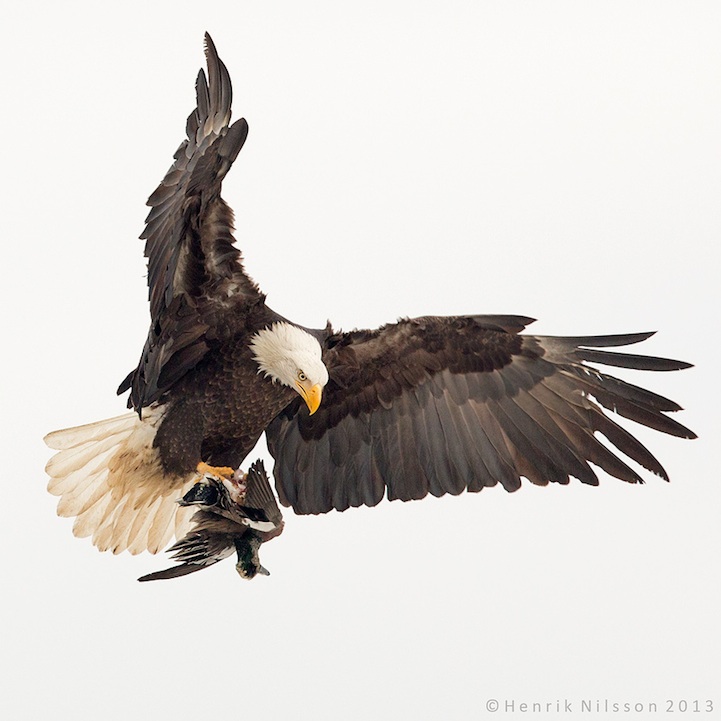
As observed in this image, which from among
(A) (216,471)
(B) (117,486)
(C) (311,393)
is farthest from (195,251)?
(B) (117,486)

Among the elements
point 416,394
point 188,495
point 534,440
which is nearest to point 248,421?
point 188,495

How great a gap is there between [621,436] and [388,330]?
1063 millimetres

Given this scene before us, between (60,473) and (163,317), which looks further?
(60,473)

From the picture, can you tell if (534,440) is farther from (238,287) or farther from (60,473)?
(60,473)

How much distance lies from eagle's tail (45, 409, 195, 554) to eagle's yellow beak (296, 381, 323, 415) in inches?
27.8

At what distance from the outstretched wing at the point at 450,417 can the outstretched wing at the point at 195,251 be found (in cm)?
65

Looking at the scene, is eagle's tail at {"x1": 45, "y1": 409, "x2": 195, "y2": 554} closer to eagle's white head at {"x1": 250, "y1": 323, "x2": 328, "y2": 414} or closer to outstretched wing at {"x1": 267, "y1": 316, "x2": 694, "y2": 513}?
outstretched wing at {"x1": 267, "y1": 316, "x2": 694, "y2": 513}

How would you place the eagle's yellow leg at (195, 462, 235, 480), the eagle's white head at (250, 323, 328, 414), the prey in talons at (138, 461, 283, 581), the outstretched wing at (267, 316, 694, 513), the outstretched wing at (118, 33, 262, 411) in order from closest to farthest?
the outstretched wing at (118, 33, 262, 411)
the prey in talons at (138, 461, 283, 581)
the eagle's white head at (250, 323, 328, 414)
the eagle's yellow leg at (195, 462, 235, 480)
the outstretched wing at (267, 316, 694, 513)

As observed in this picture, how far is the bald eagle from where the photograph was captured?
5520 mm

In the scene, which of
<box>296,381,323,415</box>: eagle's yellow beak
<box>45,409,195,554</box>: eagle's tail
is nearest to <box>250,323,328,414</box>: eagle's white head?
<box>296,381,323,415</box>: eagle's yellow beak

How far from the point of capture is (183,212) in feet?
16.8

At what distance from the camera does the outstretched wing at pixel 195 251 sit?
510cm

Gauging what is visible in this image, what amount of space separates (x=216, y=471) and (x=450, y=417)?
107cm

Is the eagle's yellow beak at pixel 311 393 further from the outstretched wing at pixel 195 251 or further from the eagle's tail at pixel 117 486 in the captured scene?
the eagle's tail at pixel 117 486
